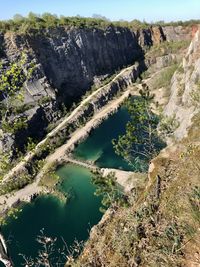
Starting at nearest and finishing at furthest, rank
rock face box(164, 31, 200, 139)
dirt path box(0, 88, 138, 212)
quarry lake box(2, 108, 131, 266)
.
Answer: quarry lake box(2, 108, 131, 266), dirt path box(0, 88, 138, 212), rock face box(164, 31, 200, 139)

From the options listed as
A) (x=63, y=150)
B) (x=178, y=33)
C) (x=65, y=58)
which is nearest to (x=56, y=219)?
(x=63, y=150)

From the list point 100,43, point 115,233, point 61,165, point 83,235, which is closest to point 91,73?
point 100,43

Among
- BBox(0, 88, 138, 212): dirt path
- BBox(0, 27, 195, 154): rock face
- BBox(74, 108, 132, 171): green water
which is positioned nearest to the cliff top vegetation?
BBox(0, 27, 195, 154): rock face

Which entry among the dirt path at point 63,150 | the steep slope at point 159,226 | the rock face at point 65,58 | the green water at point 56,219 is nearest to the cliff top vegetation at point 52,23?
the rock face at point 65,58

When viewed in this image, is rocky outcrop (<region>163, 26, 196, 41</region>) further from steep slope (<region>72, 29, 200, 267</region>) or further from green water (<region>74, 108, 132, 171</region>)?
steep slope (<region>72, 29, 200, 267</region>)

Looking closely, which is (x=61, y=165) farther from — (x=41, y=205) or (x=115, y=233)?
(x=115, y=233)

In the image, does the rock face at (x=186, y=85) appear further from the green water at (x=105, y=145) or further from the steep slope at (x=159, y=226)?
the steep slope at (x=159, y=226)

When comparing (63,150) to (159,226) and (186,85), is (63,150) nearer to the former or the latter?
(186,85)
